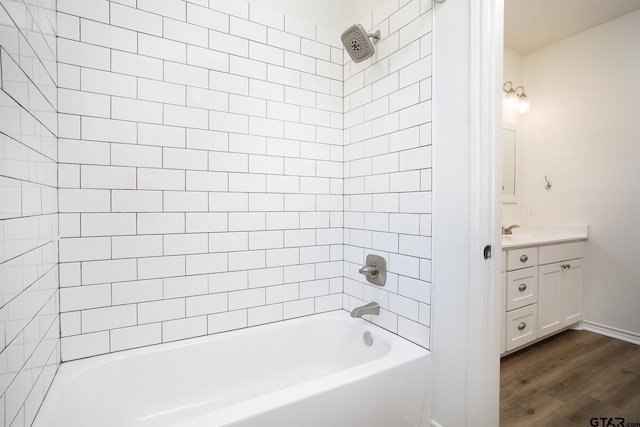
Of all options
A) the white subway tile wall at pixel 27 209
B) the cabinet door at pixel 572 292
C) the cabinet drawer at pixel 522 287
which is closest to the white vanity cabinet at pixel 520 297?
the cabinet drawer at pixel 522 287

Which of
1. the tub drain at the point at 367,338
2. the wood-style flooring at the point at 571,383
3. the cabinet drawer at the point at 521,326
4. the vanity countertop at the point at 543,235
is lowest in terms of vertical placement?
the wood-style flooring at the point at 571,383

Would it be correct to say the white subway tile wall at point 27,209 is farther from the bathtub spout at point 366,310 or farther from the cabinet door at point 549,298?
the cabinet door at point 549,298

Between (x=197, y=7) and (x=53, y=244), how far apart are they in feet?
4.23

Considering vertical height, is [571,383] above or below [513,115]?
below

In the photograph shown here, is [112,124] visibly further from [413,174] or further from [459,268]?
[459,268]

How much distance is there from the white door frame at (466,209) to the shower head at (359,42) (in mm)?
336

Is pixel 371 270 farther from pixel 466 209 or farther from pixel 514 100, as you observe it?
pixel 514 100

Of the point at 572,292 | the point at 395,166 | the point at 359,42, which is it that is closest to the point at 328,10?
the point at 359,42

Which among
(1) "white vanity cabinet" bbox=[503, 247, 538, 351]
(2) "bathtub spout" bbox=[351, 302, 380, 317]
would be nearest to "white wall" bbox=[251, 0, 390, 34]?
(2) "bathtub spout" bbox=[351, 302, 380, 317]

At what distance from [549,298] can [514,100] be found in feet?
6.66

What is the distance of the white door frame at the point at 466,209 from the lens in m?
1.11

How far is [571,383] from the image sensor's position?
188 centimetres

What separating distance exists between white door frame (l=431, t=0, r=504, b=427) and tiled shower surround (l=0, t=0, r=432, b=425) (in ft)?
0.26

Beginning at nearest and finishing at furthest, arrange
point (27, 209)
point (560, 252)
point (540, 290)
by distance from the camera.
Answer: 1. point (27, 209)
2. point (540, 290)
3. point (560, 252)
